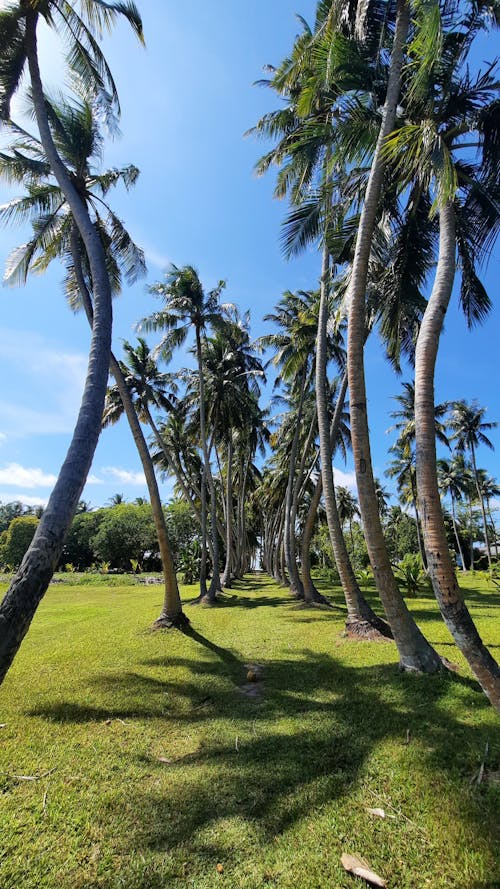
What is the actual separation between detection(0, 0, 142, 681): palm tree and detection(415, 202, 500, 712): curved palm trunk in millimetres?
3869

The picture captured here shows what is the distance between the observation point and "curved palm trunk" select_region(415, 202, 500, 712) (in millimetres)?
3914

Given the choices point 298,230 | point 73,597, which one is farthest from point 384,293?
point 73,597

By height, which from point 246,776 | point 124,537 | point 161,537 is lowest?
point 246,776

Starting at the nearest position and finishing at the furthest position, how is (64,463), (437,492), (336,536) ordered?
(64,463) < (437,492) < (336,536)

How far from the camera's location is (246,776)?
367cm

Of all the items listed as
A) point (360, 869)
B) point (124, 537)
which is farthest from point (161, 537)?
point (124, 537)

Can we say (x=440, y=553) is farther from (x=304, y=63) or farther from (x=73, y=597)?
(x=73, y=597)

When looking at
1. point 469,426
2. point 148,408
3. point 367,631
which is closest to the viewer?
point 367,631

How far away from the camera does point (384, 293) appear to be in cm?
805

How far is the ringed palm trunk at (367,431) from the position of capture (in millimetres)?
5660

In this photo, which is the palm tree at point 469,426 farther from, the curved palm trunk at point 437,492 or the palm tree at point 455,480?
the curved palm trunk at point 437,492

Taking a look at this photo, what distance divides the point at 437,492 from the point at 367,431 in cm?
166

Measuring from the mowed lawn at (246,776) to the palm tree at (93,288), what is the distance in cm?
147

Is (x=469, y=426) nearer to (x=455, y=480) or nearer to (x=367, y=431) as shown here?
(x=455, y=480)
